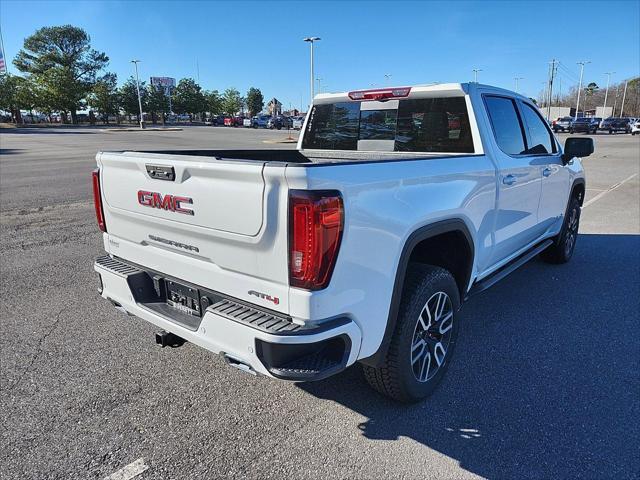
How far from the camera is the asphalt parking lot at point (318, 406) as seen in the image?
2455 mm

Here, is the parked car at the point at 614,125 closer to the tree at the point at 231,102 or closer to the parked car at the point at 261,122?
the parked car at the point at 261,122

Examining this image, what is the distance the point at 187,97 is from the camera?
92438 millimetres

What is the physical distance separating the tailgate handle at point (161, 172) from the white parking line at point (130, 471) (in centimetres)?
149

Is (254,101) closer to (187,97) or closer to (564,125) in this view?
(187,97)

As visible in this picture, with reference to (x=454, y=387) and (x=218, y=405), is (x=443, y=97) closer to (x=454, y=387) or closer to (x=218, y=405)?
(x=454, y=387)

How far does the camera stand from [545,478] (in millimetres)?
2355

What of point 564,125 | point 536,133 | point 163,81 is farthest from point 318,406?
point 163,81

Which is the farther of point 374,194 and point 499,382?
point 499,382

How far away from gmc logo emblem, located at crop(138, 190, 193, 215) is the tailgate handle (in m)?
Answer: 0.10

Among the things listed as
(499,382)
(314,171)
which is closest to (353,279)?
(314,171)

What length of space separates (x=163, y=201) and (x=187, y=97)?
97416 millimetres

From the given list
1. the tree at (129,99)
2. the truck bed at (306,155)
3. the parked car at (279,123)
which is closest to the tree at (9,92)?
the tree at (129,99)

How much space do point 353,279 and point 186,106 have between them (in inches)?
3863

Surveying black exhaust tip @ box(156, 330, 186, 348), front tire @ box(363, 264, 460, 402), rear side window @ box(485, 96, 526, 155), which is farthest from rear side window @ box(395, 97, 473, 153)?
black exhaust tip @ box(156, 330, 186, 348)
